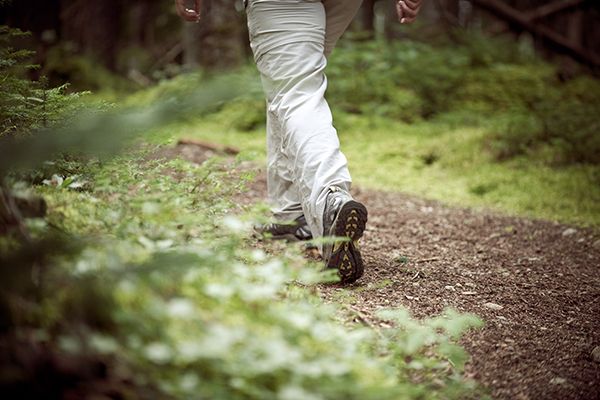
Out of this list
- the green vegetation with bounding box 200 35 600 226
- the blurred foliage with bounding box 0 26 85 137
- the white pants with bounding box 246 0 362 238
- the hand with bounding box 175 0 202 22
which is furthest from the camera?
the green vegetation with bounding box 200 35 600 226

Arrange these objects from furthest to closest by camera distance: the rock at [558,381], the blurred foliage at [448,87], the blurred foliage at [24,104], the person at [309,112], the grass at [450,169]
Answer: the blurred foliage at [448,87] → the grass at [450,169] → the person at [309,112] → the blurred foliage at [24,104] → the rock at [558,381]

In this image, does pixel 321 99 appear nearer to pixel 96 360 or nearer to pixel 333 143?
pixel 333 143

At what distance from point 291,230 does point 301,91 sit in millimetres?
845

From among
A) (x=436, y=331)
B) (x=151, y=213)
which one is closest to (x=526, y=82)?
(x=436, y=331)

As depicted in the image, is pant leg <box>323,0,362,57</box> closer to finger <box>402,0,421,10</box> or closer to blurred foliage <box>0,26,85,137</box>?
finger <box>402,0,421,10</box>

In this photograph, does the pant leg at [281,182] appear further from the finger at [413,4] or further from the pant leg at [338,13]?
the finger at [413,4]

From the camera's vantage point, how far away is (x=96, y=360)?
124 cm

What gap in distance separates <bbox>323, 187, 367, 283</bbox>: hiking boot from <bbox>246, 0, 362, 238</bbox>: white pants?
2.6 inches

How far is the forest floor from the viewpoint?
6.64 ft

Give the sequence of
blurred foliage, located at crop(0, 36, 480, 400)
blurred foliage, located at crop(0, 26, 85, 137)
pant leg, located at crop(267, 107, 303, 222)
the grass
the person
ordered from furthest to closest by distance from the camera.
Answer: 1. the grass
2. pant leg, located at crop(267, 107, 303, 222)
3. the person
4. blurred foliage, located at crop(0, 26, 85, 137)
5. blurred foliage, located at crop(0, 36, 480, 400)

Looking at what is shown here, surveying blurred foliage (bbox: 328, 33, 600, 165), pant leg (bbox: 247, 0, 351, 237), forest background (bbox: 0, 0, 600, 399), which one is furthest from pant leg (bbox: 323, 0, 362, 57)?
blurred foliage (bbox: 328, 33, 600, 165)

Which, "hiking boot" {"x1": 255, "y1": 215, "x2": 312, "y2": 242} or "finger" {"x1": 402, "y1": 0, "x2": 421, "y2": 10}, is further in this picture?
"hiking boot" {"x1": 255, "y1": 215, "x2": 312, "y2": 242}

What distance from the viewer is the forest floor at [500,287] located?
2023 mm

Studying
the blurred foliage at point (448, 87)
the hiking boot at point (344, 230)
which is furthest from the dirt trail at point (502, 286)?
the blurred foliage at point (448, 87)
